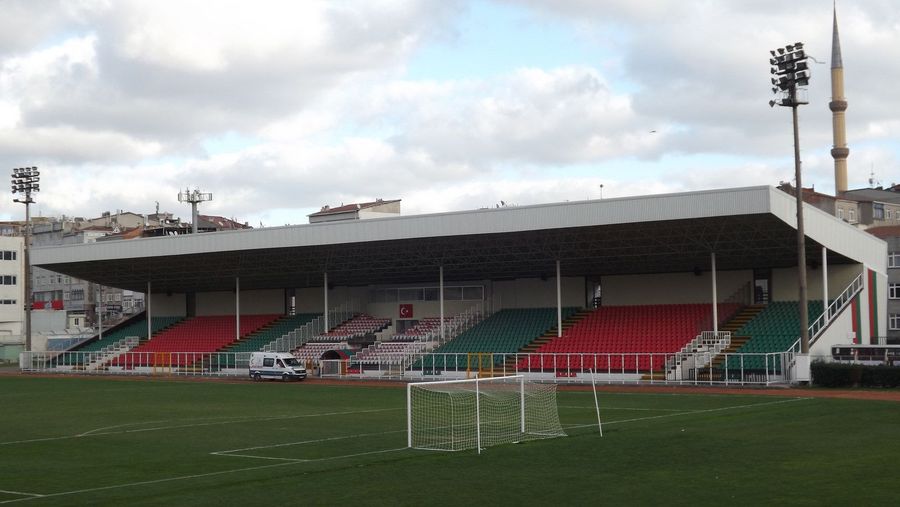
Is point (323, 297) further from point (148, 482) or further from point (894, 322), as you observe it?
point (148, 482)

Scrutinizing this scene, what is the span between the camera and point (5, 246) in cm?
9606

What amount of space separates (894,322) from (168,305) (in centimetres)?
5330

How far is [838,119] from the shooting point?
101m

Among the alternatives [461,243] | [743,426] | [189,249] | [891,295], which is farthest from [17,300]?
[743,426]

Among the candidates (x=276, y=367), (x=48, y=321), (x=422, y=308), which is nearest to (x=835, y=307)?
(x=422, y=308)

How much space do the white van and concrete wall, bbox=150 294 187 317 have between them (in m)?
24.3

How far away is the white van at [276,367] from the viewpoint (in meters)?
50.5

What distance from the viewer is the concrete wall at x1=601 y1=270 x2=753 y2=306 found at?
5203 centimetres

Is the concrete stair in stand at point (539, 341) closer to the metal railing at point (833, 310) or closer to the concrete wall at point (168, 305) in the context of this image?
the metal railing at point (833, 310)

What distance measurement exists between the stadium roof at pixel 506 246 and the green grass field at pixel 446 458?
10.4 meters

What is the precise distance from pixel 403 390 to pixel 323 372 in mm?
13153

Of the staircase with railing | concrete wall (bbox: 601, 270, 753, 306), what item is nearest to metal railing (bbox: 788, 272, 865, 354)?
concrete wall (bbox: 601, 270, 753, 306)

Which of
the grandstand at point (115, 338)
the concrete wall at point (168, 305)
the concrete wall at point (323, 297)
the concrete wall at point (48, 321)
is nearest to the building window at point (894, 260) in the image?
the concrete wall at point (323, 297)

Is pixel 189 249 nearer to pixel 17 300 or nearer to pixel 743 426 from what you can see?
pixel 743 426
